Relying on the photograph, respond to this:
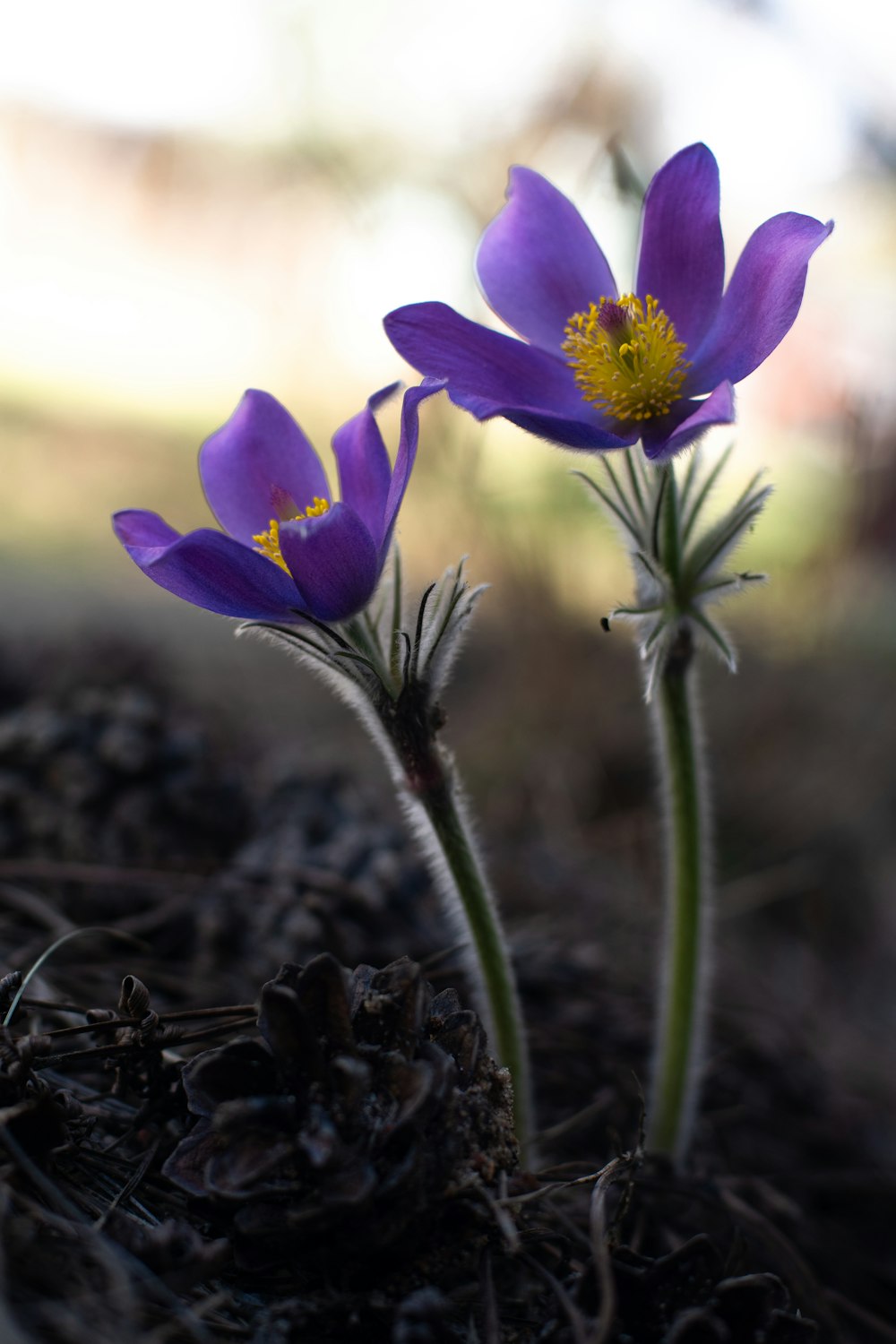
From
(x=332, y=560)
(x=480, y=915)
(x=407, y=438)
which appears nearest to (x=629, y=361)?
(x=407, y=438)

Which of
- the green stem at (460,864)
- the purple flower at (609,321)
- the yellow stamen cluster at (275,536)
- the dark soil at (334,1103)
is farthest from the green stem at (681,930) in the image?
the yellow stamen cluster at (275,536)

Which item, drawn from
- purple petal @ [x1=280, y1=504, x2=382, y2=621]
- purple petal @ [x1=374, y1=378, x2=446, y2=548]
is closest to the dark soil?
purple petal @ [x1=280, y1=504, x2=382, y2=621]

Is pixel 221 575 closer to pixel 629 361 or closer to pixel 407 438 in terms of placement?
pixel 407 438

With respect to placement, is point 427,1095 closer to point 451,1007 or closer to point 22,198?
point 451,1007

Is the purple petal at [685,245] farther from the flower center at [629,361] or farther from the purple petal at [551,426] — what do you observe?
the purple petal at [551,426]

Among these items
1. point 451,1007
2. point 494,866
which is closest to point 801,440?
point 494,866

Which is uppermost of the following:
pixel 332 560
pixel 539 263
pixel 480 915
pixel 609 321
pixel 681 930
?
pixel 539 263
